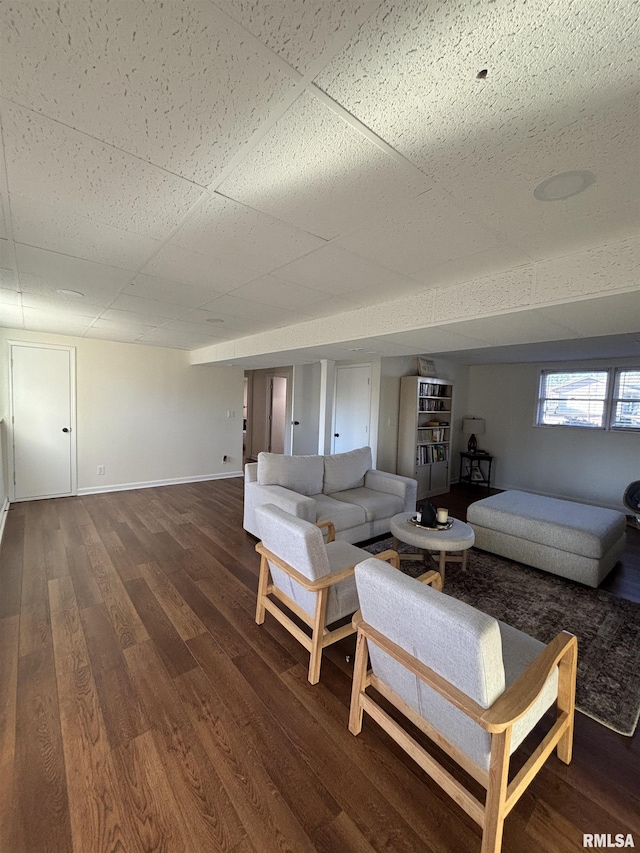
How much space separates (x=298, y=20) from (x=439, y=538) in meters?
2.94

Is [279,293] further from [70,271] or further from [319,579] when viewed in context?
[319,579]

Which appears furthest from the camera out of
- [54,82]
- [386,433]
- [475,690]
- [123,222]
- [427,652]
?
[386,433]

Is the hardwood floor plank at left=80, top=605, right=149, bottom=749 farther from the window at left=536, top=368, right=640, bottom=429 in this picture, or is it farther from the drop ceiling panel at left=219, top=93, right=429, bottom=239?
the window at left=536, top=368, right=640, bottom=429

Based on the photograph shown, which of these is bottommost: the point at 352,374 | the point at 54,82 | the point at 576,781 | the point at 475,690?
the point at 576,781

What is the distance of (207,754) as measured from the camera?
57.4 inches

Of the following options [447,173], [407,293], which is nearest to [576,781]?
[447,173]

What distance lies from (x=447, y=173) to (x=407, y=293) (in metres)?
1.43

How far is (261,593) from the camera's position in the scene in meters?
2.30

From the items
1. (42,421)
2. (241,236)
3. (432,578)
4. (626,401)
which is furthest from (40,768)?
(626,401)

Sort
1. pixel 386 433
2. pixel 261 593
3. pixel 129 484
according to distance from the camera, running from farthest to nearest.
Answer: pixel 129 484 < pixel 386 433 < pixel 261 593

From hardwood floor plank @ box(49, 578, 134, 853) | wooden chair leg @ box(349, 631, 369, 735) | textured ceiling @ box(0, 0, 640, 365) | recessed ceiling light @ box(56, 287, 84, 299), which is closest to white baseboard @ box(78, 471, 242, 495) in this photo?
recessed ceiling light @ box(56, 287, 84, 299)

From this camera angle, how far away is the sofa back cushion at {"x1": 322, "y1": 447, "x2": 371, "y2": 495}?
12.8 feet

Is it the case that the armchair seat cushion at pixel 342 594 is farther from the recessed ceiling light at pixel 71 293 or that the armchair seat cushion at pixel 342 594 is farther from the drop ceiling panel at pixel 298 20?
the recessed ceiling light at pixel 71 293

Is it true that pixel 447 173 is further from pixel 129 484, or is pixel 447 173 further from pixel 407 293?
pixel 129 484
